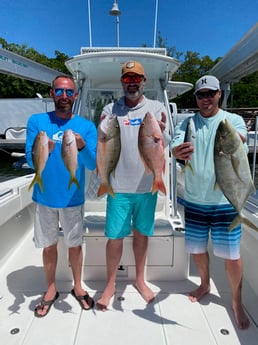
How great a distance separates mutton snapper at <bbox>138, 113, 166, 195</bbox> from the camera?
1.83 metres

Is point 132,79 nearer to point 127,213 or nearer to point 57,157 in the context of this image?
point 57,157

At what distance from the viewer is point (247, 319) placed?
2219 millimetres

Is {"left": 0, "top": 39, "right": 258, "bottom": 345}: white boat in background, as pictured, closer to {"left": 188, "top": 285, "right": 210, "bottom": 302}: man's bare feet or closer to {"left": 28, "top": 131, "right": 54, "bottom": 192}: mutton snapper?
{"left": 188, "top": 285, "right": 210, "bottom": 302}: man's bare feet

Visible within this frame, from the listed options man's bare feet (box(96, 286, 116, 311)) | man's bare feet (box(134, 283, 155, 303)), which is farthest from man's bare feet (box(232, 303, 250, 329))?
man's bare feet (box(96, 286, 116, 311))

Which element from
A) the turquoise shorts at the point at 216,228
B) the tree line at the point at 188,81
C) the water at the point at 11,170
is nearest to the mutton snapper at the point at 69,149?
the turquoise shorts at the point at 216,228

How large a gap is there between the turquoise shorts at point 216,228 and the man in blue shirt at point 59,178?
0.91m

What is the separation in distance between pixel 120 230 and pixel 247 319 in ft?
4.05

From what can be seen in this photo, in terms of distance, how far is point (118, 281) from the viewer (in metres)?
2.83

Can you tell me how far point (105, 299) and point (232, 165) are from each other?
1598mm

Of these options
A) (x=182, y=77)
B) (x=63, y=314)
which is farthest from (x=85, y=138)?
(x=182, y=77)

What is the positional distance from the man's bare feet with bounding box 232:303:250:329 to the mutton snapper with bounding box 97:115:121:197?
1.51m

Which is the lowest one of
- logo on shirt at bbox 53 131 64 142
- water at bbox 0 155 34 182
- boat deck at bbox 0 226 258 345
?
water at bbox 0 155 34 182

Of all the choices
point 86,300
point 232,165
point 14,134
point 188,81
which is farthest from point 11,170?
point 188,81

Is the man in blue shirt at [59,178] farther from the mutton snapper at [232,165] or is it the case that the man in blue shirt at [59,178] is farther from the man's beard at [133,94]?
the mutton snapper at [232,165]
